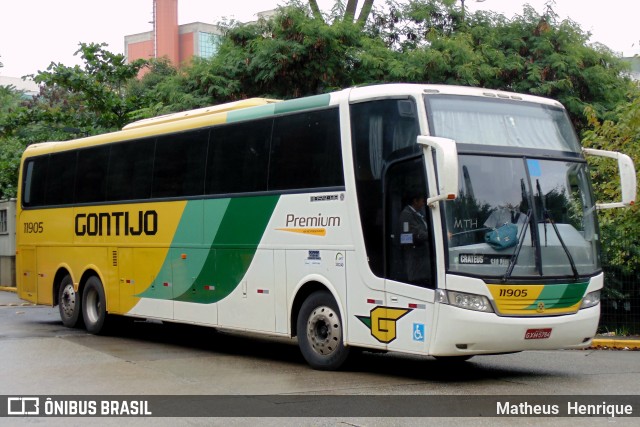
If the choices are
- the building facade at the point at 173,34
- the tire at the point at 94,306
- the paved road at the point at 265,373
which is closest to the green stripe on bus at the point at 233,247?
the paved road at the point at 265,373

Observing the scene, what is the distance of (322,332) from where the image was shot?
12.4 meters

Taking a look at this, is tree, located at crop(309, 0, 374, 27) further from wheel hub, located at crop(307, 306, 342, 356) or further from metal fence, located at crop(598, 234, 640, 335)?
wheel hub, located at crop(307, 306, 342, 356)

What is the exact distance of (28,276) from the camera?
19672 millimetres

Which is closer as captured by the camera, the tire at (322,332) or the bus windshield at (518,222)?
the bus windshield at (518,222)

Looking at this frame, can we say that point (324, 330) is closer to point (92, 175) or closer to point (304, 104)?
point (304, 104)

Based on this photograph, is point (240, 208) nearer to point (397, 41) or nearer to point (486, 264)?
point (486, 264)

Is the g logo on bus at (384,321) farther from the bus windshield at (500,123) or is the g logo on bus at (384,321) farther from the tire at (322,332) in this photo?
the bus windshield at (500,123)

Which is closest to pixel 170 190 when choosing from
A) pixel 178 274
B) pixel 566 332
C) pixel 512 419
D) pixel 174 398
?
pixel 178 274

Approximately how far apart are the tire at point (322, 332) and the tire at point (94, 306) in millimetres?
5868

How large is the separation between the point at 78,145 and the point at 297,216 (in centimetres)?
709

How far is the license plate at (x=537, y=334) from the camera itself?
35.2 feet

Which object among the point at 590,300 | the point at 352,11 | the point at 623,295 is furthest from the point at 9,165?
the point at 590,300

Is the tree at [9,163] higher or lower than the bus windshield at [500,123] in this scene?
higher

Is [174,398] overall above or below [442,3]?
below
